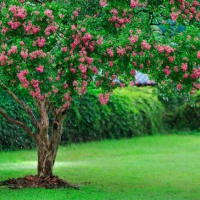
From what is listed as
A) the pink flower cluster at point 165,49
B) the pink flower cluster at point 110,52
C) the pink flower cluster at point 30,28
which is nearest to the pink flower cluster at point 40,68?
the pink flower cluster at point 30,28

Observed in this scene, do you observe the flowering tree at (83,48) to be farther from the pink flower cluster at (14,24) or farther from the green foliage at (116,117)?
the green foliage at (116,117)

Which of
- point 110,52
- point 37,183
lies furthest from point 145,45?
point 37,183

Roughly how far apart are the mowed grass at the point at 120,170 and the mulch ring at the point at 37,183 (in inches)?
12.8

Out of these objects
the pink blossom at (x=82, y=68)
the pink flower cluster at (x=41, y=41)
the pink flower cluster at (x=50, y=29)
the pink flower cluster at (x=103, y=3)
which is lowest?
the pink blossom at (x=82, y=68)

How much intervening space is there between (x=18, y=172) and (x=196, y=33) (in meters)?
7.25

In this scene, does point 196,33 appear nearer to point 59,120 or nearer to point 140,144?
point 59,120

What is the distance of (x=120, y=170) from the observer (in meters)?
18.5

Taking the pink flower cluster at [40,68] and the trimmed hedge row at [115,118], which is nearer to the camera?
the pink flower cluster at [40,68]

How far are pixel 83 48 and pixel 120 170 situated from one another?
7.16 metres

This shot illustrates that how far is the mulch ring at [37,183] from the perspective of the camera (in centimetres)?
1448

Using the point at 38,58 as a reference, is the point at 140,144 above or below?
below

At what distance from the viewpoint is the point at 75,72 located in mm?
11891

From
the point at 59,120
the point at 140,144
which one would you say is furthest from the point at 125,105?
the point at 59,120

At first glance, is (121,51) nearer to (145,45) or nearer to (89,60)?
(145,45)
